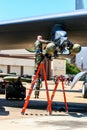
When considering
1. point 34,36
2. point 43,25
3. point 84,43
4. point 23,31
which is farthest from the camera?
point 84,43

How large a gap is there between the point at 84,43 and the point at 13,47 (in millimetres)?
4045

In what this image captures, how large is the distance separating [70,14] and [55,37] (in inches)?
55.9

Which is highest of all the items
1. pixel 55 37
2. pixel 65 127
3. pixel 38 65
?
pixel 55 37

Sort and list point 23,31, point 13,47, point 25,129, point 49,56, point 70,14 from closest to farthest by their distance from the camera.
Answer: point 25,129 < point 49,56 < point 70,14 < point 23,31 < point 13,47

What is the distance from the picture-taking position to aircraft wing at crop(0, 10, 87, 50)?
538 inches

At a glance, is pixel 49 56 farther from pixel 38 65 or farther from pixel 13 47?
pixel 13 47

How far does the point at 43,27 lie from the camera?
14.9m

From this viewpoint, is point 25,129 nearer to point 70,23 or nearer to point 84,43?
point 70,23

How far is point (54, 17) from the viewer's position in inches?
541

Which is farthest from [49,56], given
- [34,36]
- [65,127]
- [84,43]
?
[84,43]

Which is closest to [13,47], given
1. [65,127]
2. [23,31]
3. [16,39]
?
[16,39]

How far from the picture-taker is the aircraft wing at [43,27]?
13656mm

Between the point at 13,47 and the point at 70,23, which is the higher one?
the point at 70,23

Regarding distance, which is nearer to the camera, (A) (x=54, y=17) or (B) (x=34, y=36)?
(A) (x=54, y=17)
